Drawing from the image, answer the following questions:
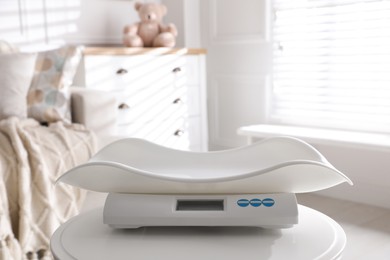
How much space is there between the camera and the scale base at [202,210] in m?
0.86

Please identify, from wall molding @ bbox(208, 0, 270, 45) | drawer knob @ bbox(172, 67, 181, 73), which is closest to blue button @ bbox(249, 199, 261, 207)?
drawer knob @ bbox(172, 67, 181, 73)

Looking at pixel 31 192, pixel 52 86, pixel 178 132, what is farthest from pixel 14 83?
pixel 178 132

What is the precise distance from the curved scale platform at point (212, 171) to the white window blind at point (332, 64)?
6.24ft

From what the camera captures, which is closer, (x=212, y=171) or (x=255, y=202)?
(x=255, y=202)

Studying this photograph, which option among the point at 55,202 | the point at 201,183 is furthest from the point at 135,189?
the point at 55,202

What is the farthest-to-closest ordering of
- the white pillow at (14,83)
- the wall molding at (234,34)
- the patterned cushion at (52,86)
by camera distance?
1. the wall molding at (234,34)
2. the patterned cushion at (52,86)
3. the white pillow at (14,83)

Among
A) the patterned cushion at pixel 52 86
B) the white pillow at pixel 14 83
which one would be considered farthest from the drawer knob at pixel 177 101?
the white pillow at pixel 14 83

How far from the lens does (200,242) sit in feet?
2.77

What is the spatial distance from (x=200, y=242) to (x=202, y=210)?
6cm

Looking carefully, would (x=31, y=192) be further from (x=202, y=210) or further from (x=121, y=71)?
(x=121, y=71)

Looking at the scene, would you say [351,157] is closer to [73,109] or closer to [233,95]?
[233,95]

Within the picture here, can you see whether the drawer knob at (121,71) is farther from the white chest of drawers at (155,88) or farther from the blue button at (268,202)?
the blue button at (268,202)

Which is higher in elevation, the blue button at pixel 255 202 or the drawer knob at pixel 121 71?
the drawer knob at pixel 121 71

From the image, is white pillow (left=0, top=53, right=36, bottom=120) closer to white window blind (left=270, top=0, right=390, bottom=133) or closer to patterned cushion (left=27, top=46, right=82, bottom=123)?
patterned cushion (left=27, top=46, right=82, bottom=123)
